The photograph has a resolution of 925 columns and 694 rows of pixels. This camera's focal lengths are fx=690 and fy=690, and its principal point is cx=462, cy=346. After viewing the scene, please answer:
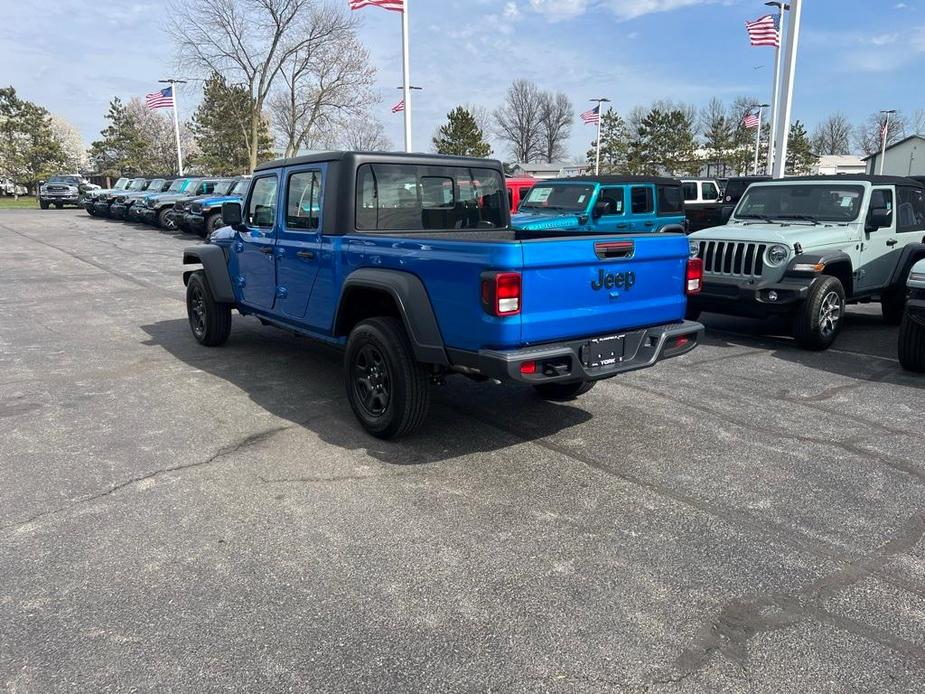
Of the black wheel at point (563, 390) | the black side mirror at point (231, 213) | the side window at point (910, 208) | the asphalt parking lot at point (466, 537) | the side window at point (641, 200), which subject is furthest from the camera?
the side window at point (641, 200)

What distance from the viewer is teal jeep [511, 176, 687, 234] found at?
11797 mm

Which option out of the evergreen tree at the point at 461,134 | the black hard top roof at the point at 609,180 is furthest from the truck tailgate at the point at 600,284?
the evergreen tree at the point at 461,134

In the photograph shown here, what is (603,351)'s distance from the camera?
4.37 m

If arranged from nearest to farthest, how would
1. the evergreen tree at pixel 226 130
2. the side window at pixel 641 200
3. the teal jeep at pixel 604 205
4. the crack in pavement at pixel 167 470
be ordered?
1. the crack in pavement at pixel 167 470
2. the teal jeep at pixel 604 205
3. the side window at pixel 641 200
4. the evergreen tree at pixel 226 130

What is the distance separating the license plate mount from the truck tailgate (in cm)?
7

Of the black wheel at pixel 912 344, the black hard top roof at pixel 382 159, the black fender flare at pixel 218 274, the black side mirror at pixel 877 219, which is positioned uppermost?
the black hard top roof at pixel 382 159

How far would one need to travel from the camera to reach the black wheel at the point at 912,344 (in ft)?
21.5

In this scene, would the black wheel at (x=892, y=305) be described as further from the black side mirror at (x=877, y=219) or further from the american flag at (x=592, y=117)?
the american flag at (x=592, y=117)

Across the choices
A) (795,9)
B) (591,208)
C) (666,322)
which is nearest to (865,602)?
(666,322)

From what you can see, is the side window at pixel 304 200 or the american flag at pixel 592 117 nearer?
the side window at pixel 304 200

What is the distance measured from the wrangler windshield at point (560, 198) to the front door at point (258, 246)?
6729mm

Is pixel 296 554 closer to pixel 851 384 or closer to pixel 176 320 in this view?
pixel 851 384

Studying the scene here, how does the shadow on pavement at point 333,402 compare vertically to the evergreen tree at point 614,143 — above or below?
below

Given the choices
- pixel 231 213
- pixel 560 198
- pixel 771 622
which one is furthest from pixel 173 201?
pixel 771 622
